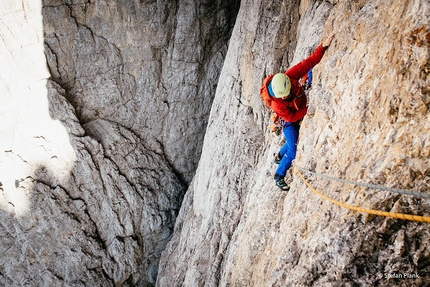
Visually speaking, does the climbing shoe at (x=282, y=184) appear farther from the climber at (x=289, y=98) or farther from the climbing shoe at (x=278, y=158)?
the climbing shoe at (x=278, y=158)

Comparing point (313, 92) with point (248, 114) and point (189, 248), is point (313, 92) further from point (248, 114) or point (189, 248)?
point (189, 248)

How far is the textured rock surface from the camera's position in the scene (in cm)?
257

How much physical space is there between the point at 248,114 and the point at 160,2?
27.9 ft

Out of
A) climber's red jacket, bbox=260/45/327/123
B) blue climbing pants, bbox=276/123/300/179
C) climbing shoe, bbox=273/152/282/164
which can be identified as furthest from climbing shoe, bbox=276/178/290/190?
climber's red jacket, bbox=260/45/327/123

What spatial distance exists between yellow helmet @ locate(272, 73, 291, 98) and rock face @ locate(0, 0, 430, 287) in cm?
51

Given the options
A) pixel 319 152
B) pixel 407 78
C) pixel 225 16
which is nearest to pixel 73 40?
pixel 225 16

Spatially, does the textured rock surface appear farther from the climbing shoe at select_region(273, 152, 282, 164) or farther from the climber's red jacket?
the climbing shoe at select_region(273, 152, 282, 164)

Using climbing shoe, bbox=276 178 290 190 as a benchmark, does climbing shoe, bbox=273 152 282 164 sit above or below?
above

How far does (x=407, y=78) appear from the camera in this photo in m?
2.71

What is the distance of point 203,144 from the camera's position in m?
13.5

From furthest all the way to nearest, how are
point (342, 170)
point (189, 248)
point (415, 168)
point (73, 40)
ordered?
point (73, 40) → point (189, 248) → point (342, 170) → point (415, 168)

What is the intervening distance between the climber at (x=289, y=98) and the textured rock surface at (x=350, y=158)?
0.21 metres

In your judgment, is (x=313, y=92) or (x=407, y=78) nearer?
(x=407, y=78)

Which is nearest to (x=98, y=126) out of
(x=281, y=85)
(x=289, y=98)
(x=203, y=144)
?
(x=203, y=144)
